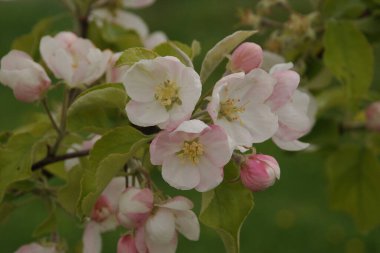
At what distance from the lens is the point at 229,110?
101cm

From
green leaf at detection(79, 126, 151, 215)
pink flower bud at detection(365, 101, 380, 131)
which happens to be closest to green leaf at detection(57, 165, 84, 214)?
green leaf at detection(79, 126, 151, 215)

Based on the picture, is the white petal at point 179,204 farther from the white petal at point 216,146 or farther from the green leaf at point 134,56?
the green leaf at point 134,56

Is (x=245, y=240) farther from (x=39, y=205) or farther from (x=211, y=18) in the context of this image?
(x=211, y=18)

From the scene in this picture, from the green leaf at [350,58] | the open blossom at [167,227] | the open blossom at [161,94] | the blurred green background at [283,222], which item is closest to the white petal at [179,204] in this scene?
the open blossom at [167,227]

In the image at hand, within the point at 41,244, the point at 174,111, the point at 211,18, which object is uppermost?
the point at 174,111

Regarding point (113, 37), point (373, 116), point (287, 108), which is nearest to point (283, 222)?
point (373, 116)

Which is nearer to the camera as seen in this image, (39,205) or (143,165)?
(143,165)

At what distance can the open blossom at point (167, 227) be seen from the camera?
997 mm

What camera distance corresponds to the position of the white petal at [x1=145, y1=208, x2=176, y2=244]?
99 centimetres

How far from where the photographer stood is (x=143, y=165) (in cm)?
104

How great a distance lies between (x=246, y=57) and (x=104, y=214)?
337mm

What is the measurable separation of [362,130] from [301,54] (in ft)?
1.00

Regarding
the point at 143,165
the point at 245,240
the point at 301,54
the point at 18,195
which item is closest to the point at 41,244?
the point at 18,195

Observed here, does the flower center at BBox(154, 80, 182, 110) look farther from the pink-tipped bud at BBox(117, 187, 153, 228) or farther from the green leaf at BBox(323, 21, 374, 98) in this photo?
the green leaf at BBox(323, 21, 374, 98)
